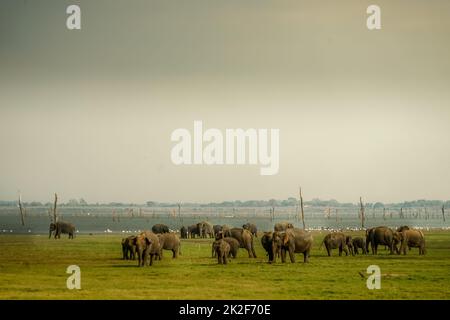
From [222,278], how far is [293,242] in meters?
7.74

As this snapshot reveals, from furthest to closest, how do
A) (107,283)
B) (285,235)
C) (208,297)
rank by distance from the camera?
(285,235) < (107,283) < (208,297)

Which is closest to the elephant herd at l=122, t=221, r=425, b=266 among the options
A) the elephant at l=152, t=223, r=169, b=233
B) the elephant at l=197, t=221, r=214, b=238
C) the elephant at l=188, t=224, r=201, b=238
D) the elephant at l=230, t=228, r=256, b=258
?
the elephant at l=230, t=228, r=256, b=258

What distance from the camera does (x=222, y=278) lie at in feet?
109

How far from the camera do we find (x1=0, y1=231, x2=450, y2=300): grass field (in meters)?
28.8

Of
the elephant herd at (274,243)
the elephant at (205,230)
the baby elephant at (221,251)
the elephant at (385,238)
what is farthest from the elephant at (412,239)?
the elephant at (205,230)

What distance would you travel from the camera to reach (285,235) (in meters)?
40.1

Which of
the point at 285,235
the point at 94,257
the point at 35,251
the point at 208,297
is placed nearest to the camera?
the point at 208,297

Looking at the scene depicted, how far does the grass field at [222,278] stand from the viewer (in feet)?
94.5
